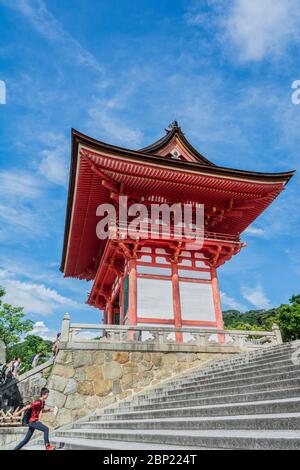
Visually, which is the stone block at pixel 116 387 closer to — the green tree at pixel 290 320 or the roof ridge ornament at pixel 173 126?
the roof ridge ornament at pixel 173 126

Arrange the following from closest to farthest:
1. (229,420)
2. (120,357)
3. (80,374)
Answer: (229,420)
(80,374)
(120,357)

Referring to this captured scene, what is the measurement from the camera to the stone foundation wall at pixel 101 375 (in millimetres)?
10555

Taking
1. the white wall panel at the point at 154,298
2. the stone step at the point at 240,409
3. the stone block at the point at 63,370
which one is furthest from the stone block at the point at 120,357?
the stone step at the point at 240,409

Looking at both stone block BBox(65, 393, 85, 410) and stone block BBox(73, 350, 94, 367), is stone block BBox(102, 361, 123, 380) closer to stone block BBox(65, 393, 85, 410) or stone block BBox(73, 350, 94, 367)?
stone block BBox(73, 350, 94, 367)

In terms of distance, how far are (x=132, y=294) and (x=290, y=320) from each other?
3207 centimetres

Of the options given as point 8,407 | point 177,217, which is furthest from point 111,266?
point 8,407

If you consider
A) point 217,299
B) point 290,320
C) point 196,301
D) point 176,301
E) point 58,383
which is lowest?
point 58,383

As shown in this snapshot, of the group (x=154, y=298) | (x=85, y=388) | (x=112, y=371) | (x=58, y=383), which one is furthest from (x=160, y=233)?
(x=58, y=383)

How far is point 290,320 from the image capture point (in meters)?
39.8

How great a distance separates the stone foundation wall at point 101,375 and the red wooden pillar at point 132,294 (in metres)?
1.26

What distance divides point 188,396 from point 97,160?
928cm

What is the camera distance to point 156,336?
12.3 m

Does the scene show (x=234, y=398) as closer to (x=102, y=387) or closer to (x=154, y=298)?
(x=102, y=387)

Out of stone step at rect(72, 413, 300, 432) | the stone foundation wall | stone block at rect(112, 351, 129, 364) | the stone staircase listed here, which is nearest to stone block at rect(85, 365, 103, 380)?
the stone foundation wall
